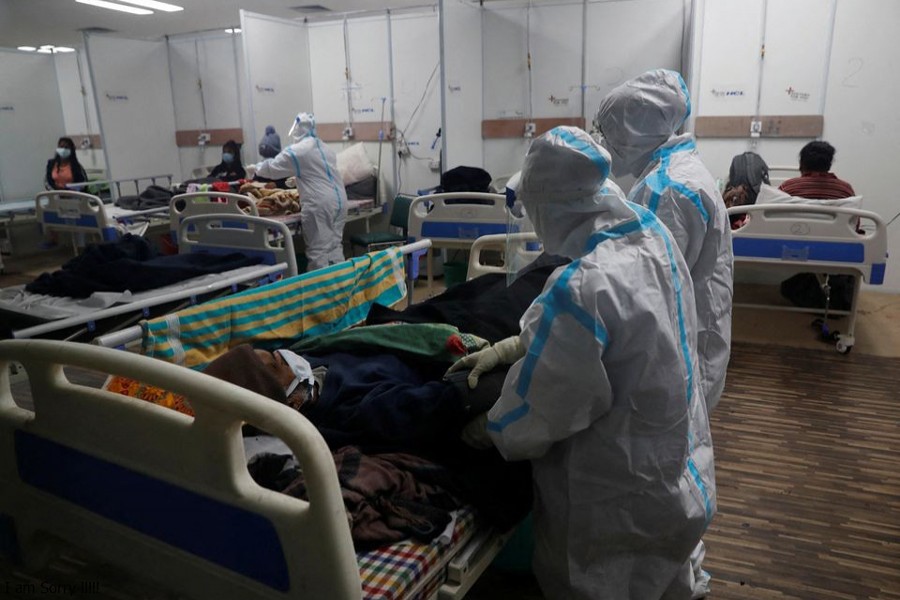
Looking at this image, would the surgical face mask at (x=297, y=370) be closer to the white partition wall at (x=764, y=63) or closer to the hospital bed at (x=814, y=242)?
the hospital bed at (x=814, y=242)

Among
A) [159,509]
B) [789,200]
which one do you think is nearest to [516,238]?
[159,509]

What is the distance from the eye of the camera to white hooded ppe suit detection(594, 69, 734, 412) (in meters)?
2.19

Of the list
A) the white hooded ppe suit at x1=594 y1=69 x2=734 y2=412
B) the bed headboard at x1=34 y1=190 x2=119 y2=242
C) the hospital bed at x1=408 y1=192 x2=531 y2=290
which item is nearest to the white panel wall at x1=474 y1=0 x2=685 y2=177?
the hospital bed at x1=408 y1=192 x2=531 y2=290

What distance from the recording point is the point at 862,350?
414cm

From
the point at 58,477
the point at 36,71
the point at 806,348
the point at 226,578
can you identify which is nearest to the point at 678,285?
the point at 226,578

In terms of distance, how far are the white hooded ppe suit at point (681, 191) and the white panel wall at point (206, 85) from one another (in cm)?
605

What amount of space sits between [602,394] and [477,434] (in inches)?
13.9

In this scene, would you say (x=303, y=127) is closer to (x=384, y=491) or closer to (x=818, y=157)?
(x=818, y=157)

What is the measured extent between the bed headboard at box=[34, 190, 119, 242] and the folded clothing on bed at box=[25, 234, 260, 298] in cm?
171

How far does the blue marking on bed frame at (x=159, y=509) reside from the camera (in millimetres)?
1153

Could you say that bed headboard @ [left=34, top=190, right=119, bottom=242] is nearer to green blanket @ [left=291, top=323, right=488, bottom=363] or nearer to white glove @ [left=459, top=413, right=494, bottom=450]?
green blanket @ [left=291, top=323, right=488, bottom=363]

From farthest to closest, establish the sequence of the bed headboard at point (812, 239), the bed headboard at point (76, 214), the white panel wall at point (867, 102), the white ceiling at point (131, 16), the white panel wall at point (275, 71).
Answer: the white ceiling at point (131, 16) → the white panel wall at point (275, 71) → the white panel wall at point (867, 102) → the bed headboard at point (76, 214) → the bed headboard at point (812, 239)

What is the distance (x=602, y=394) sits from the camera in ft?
4.47

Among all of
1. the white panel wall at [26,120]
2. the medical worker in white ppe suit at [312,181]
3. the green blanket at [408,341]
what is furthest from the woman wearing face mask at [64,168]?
the green blanket at [408,341]
